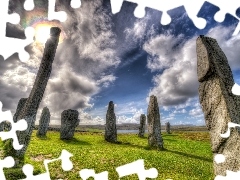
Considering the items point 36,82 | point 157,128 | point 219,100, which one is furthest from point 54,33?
point 157,128

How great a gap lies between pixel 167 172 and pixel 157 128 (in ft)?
36.6

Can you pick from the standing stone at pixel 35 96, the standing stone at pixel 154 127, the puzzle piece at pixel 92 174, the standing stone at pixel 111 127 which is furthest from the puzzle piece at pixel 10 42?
the standing stone at pixel 111 127

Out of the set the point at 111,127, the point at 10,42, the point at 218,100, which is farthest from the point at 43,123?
the point at 10,42

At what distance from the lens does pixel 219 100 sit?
9.94m

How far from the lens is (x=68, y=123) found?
107 feet

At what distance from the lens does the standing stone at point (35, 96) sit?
1534cm

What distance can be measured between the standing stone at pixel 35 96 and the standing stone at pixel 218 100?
30.7ft

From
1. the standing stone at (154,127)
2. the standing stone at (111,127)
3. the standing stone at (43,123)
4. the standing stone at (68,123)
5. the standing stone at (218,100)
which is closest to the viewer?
the standing stone at (218,100)

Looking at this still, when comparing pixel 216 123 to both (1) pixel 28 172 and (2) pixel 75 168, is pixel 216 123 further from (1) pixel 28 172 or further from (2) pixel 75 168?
(2) pixel 75 168

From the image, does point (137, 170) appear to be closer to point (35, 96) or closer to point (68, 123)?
point (35, 96)

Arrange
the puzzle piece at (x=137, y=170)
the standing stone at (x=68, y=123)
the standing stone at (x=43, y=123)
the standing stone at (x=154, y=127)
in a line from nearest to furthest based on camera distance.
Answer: the puzzle piece at (x=137, y=170) → the standing stone at (x=154, y=127) → the standing stone at (x=68, y=123) → the standing stone at (x=43, y=123)

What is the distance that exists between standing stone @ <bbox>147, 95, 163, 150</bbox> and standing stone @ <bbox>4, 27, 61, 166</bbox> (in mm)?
13837
